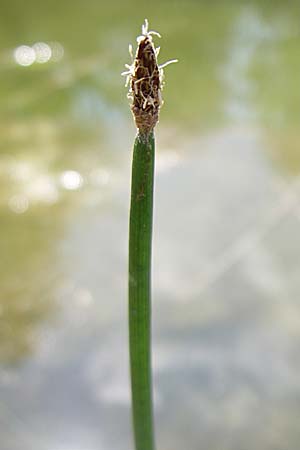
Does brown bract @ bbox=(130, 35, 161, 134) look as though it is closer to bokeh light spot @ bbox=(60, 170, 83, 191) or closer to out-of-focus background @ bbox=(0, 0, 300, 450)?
out-of-focus background @ bbox=(0, 0, 300, 450)

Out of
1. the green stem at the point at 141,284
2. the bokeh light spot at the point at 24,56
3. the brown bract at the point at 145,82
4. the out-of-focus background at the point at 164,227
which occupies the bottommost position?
the green stem at the point at 141,284

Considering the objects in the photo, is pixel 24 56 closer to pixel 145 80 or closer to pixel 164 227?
pixel 164 227

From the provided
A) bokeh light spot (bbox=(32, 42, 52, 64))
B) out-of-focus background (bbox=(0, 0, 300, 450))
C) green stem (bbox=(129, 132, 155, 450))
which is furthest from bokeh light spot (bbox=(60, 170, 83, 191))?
green stem (bbox=(129, 132, 155, 450))

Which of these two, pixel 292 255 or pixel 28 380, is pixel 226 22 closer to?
pixel 292 255

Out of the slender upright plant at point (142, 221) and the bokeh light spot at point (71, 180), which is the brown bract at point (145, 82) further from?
the bokeh light spot at point (71, 180)

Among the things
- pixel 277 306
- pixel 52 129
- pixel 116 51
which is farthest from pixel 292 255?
pixel 116 51

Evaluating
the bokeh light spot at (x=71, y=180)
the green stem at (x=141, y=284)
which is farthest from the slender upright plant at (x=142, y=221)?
the bokeh light spot at (x=71, y=180)

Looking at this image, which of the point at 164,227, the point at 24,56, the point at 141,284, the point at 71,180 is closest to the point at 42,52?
the point at 24,56
